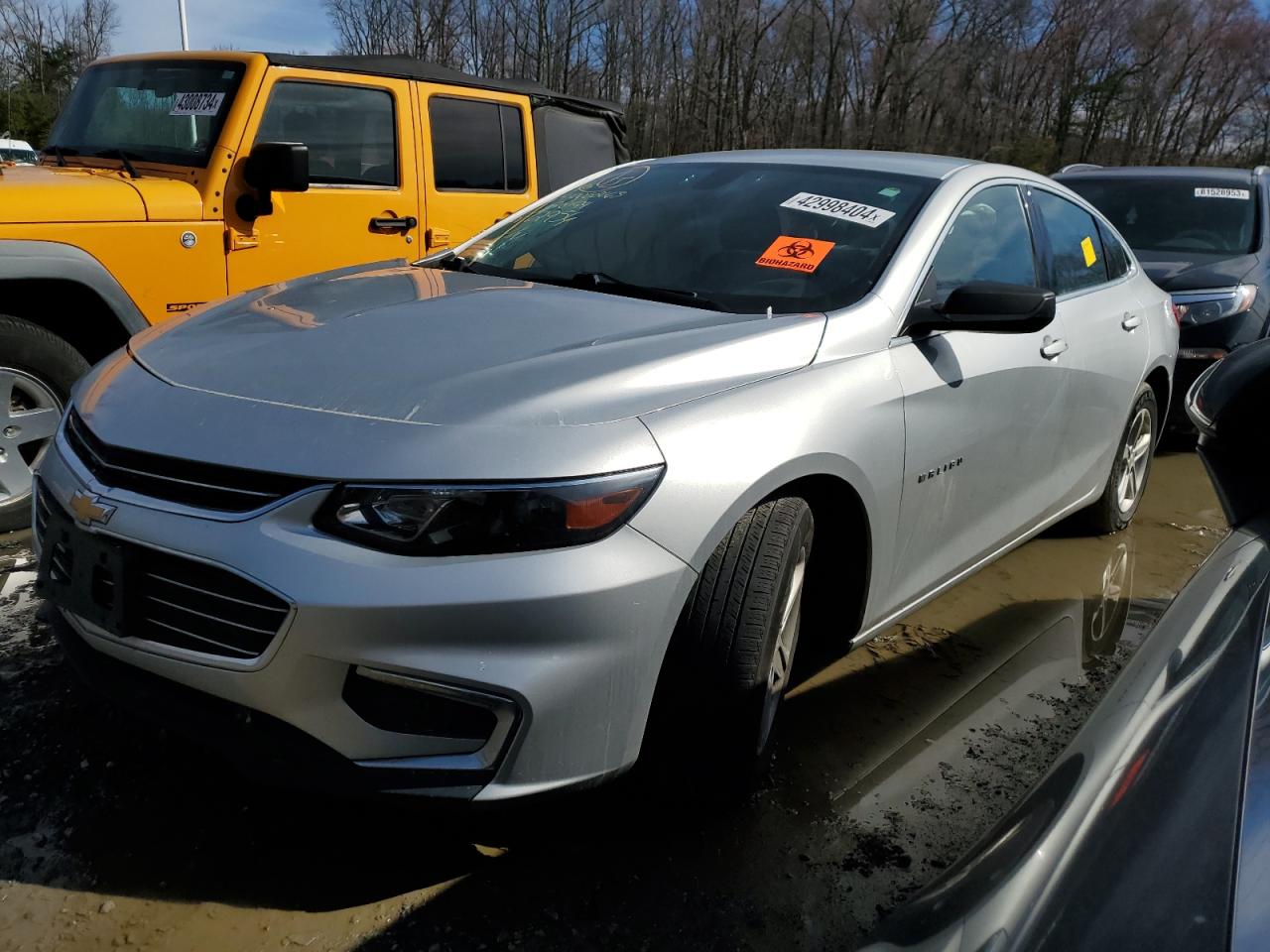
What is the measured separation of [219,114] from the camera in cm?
448

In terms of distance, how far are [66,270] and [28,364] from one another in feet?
1.26

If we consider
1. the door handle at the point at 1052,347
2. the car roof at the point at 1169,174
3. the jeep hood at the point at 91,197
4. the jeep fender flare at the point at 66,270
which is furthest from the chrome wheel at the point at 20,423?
the car roof at the point at 1169,174

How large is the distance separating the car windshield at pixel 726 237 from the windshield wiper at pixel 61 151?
250 cm

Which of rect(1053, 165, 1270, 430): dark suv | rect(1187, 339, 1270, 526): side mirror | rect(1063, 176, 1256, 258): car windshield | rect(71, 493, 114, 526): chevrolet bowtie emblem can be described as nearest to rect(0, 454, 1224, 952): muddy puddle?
rect(71, 493, 114, 526): chevrolet bowtie emblem

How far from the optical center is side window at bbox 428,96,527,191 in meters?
5.29

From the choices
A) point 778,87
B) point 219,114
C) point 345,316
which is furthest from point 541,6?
point 345,316

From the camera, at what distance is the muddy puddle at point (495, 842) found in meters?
2.02

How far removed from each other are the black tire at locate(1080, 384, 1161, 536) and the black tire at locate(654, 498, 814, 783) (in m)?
2.58

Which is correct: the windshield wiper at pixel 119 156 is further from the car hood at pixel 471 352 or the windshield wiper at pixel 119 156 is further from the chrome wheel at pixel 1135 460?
the chrome wheel at pixel 1135 460

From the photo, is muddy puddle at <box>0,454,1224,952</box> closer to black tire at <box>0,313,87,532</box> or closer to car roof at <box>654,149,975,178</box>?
black tire at <box>0,313,87,532</box>

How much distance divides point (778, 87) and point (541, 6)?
27.3 feet

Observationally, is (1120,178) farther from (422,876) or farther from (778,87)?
(778,87)

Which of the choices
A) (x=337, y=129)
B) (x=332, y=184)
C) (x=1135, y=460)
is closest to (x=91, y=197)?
(x=332, y=184)

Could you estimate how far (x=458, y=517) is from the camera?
1.83m
